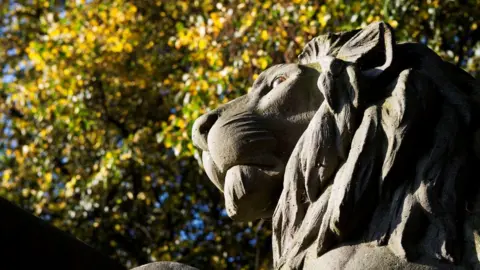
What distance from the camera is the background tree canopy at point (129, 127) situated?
9781 millimetres

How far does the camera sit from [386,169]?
8.49 feet

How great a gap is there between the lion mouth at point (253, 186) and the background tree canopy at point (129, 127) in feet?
20.8

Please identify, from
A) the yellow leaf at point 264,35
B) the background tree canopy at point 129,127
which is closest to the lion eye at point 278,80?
the yellow leaf at point 264,35

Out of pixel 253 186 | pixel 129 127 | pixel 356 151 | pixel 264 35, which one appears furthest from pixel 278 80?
pixel 129 127

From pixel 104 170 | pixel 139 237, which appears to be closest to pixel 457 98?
pixel 104 170

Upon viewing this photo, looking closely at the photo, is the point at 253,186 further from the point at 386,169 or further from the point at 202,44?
the point at 202,44

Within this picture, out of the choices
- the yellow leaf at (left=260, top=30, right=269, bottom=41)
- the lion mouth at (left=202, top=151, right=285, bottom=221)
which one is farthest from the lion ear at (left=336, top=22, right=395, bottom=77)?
the yellow leaf at (left=260, top=30, right=269, bottom=41)

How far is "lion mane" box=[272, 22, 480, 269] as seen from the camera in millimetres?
2500

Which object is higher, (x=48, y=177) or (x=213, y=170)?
(x=213, y=170)

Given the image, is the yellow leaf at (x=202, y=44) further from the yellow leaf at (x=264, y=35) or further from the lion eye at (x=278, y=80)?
the lion eye at (x=278, y=80)

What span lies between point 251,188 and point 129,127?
30.7 ft

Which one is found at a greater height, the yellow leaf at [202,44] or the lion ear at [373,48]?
the lion ear at [373,48]

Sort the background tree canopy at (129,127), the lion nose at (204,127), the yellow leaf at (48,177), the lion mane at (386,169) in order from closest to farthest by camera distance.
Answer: the lion mane at (386,169) < the lion nose at (204,127) < the background tree canopy at (129,127) < the yellow leaf at (48,177)

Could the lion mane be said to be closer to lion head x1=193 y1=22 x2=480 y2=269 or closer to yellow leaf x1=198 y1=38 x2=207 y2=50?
lion head x1=193 y1=22 x2=480 y2=269
